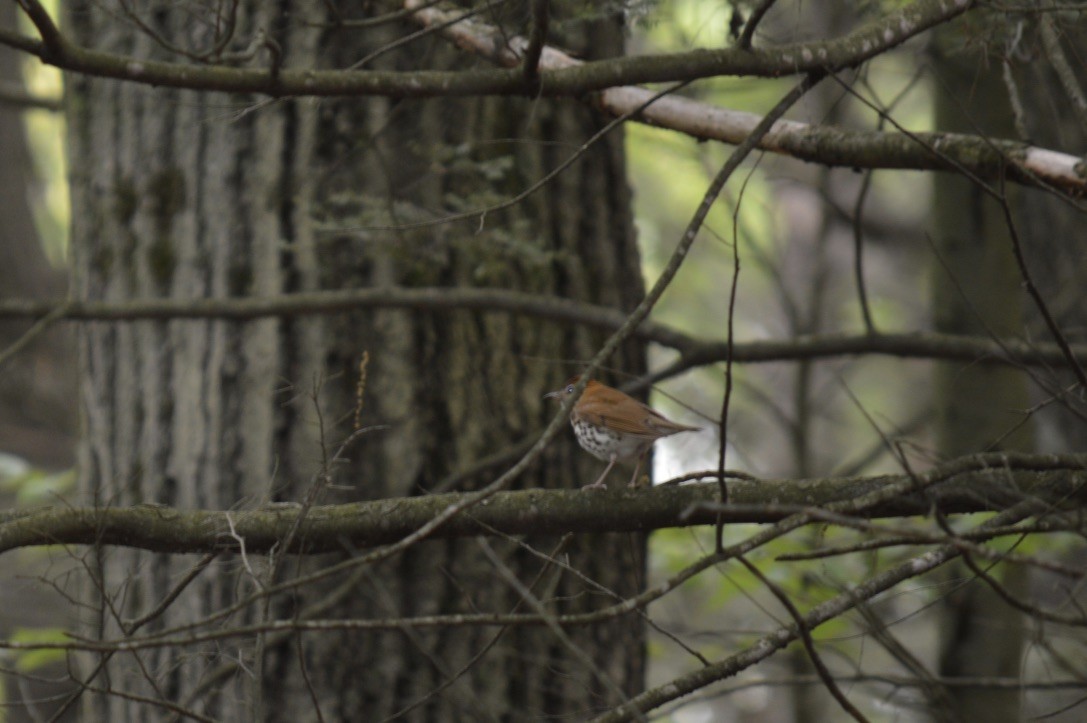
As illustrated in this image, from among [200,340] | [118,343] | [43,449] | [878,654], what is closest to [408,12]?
[200,340]

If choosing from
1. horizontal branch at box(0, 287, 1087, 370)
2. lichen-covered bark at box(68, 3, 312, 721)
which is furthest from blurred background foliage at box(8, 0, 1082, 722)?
lichen-covered bark at box(68, 3, 312, 721)

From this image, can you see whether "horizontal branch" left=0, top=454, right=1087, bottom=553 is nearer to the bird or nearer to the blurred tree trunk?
the bird

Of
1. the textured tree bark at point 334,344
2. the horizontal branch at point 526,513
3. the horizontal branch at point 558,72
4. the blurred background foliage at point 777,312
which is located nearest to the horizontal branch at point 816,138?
the horizontal branch at point 558,72

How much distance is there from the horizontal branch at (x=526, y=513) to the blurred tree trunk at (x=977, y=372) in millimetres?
2626

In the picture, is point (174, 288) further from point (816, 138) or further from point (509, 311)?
point (816, 138)

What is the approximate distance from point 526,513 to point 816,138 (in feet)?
4.52

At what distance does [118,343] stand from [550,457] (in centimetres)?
175

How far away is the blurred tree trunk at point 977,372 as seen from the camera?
501cm

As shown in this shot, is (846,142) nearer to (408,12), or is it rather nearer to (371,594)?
(408,12)

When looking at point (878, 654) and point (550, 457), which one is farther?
point (878, 654)

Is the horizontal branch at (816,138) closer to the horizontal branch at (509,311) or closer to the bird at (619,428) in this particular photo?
the horizontal branch at (509,311)

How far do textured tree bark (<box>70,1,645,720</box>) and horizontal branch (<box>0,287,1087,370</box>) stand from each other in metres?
0.24

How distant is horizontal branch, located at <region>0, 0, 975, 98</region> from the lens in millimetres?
2682

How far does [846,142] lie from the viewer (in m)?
3.11
